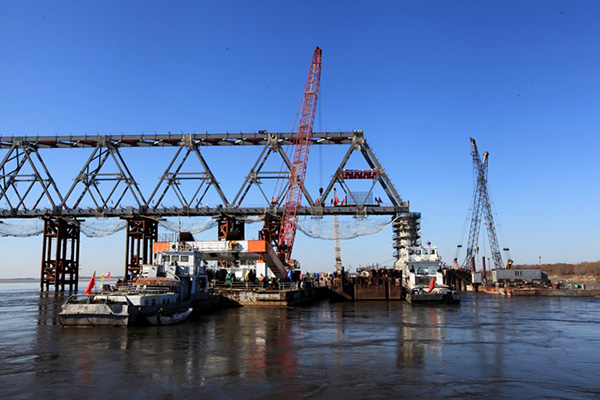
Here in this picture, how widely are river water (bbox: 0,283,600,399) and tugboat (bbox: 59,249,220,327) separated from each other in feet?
3.35

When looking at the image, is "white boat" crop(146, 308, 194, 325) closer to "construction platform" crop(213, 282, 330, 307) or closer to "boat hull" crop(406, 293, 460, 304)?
"construction platform" crop(213, 282, 330, 307)

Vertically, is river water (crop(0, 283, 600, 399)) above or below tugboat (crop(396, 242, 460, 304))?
below

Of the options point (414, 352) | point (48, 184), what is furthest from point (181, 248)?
point (48, 184)

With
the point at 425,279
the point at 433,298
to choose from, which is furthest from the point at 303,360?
the point at 425,279

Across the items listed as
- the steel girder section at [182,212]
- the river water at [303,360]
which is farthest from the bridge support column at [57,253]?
the river water at [303,360]

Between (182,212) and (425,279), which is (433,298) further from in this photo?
(182,212)

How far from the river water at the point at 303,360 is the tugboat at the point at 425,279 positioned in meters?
15.1

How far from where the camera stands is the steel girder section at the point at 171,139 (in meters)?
79.4

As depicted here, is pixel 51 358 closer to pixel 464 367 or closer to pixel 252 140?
pixel 464 367

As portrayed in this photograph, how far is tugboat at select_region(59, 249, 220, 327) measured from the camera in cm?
2972

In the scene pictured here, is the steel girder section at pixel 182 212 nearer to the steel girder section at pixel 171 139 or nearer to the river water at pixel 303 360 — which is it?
the steel girder section at pixel 171 139

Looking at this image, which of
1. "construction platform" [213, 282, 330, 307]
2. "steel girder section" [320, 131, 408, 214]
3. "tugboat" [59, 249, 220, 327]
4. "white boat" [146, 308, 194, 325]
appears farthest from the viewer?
"steel girder section" [320, 131, 408, 214]

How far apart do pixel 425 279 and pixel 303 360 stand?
37496mm

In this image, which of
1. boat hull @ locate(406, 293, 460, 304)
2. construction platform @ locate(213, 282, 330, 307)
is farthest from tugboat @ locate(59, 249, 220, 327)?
boat hull @ locate(406, 293, 460, 304)
